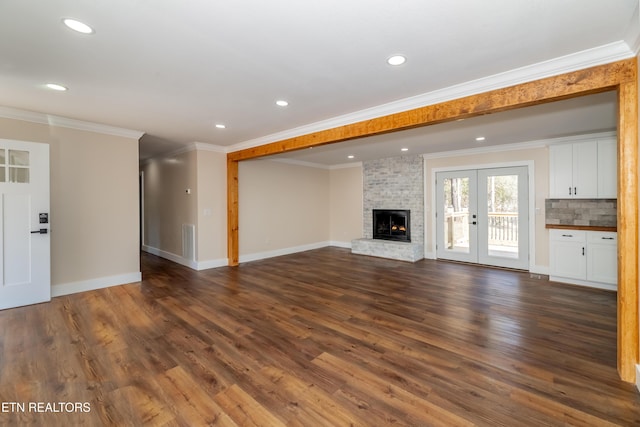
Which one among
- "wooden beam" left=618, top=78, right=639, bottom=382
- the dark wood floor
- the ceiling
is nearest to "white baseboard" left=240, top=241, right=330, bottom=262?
the dark wood floor

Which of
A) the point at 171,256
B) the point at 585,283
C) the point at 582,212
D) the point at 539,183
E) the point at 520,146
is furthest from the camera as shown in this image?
the point at 171,256

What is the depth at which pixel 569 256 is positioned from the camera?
4.67 meters

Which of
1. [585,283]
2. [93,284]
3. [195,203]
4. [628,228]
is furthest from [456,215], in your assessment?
[93,284]

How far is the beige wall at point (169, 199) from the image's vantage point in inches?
233

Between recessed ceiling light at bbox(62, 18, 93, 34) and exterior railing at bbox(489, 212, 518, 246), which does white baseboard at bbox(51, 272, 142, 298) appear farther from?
exterior railing at bbox(489, 212, 518, 246)

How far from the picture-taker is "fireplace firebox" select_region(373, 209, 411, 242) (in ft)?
23.4

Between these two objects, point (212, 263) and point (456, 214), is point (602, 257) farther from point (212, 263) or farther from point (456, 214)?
point (212, 263)

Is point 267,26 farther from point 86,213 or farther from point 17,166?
point 86,213

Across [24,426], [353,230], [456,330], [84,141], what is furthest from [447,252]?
[84,141]

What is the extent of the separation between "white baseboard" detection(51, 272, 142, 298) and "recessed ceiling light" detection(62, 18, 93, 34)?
387 cm

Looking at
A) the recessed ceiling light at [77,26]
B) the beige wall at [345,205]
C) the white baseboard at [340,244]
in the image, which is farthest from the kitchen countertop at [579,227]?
the recessed ceiling light at [77,26]

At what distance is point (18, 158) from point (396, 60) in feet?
16.0

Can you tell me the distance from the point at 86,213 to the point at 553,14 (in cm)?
598

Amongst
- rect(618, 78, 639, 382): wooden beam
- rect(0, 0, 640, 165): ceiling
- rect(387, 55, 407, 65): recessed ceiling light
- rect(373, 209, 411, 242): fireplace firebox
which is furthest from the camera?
rect(373, 209, 411, 242): fireplace firebox
